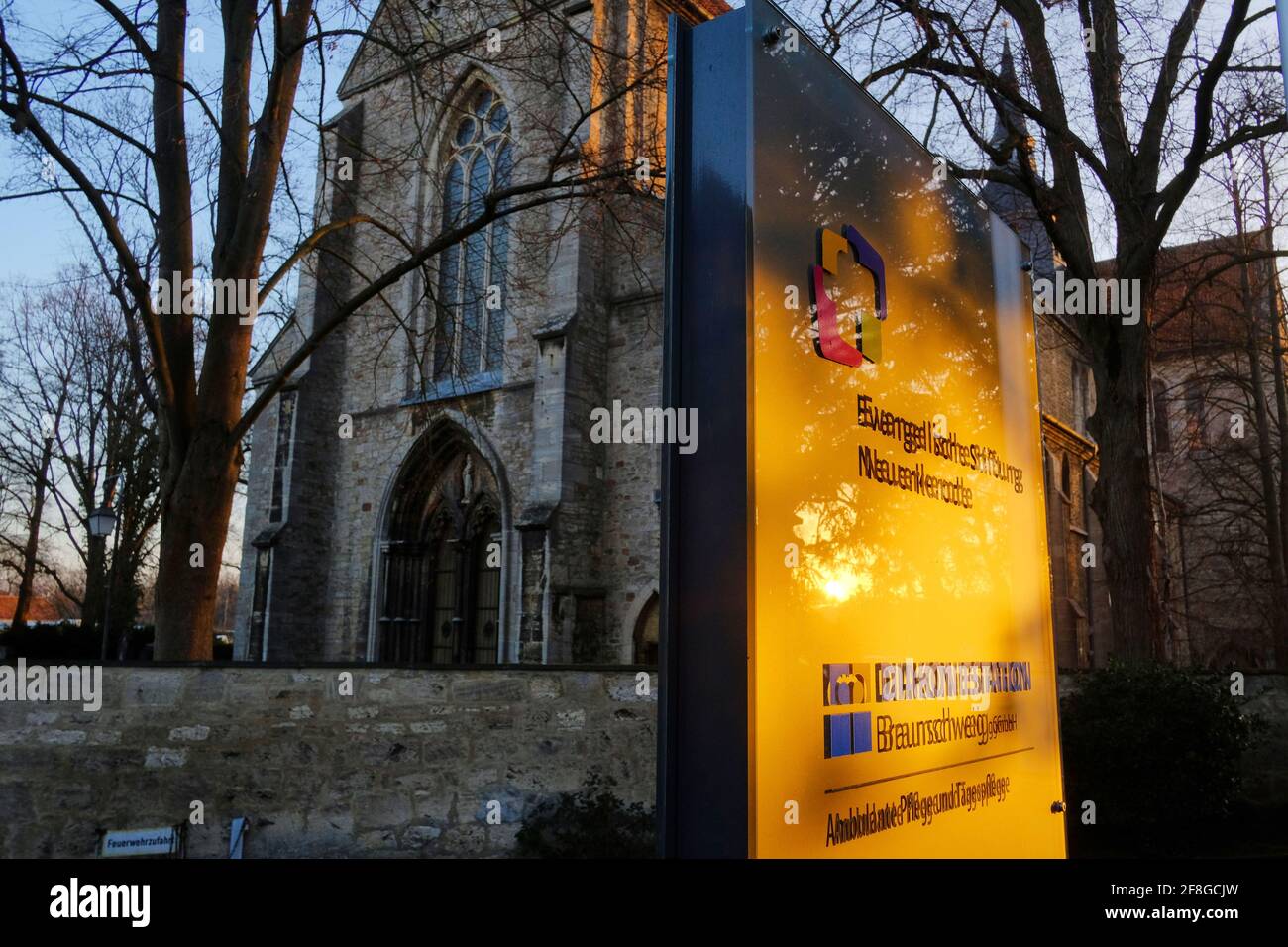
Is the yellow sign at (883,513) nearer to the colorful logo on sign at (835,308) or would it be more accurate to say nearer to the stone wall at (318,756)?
the colorful logo on sign at (835,308)

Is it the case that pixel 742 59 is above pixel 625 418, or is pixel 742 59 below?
below

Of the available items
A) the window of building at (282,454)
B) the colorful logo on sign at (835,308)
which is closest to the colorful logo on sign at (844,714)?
the colorful logo on sign at (835,308)

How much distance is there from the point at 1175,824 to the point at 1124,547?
2434 mm

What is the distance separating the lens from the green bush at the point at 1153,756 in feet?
25.1

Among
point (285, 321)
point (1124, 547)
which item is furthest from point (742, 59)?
point (285, 321)

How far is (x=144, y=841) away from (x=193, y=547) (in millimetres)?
2560

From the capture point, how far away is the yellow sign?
5.85ft

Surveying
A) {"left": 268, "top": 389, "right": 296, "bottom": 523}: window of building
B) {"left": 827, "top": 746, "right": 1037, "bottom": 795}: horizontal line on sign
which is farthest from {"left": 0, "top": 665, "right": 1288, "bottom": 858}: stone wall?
{"left": 268, "top": 389, "right": 296, "bottom": 523}: window of building

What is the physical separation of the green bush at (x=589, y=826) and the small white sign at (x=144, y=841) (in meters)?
2.17

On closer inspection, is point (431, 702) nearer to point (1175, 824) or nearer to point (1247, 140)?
point (1175, 824)

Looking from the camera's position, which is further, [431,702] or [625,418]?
[625,418]
